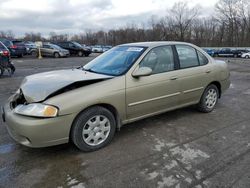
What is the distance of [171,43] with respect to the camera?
436 centimetres

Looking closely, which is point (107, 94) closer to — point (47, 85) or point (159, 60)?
point (47, 85)

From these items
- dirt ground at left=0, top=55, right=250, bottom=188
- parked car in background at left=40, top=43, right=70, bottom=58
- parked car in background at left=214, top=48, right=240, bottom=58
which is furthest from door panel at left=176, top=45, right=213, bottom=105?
parked car in background at left=214, top=48, right=240, bottom=58

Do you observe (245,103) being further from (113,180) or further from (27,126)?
(27,126)

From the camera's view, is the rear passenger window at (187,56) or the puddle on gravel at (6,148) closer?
the puddle on gravel at (6,148)

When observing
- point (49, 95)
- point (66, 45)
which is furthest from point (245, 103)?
point (66, 45)

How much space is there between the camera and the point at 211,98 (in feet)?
16.3

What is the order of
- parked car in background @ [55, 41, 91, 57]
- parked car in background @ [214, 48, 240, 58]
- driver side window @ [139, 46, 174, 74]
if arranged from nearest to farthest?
1. driver side window @ [139, 46, 174, 74]
2. parked car in background @ [55, 41, 91, 57]
3. parked car in background @ [214, 48, 240, 58]

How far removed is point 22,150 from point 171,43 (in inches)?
125

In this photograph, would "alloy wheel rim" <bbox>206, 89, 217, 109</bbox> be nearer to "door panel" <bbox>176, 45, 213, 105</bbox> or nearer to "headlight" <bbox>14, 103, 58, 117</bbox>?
"door panel" <bbox>176, 45, 213, 105</bbox>

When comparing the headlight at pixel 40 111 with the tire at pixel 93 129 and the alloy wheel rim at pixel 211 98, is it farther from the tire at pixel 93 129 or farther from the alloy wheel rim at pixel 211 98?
the alloy wheel rim at pixel 211 98

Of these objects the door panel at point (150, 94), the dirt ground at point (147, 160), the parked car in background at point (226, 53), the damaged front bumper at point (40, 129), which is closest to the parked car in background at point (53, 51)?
the dirt ground at point (147, 160)

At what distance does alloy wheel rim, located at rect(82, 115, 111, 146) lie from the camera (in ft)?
10.5

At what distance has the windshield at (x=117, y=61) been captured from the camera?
3.71m

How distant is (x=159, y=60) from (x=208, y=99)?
1660 mm
